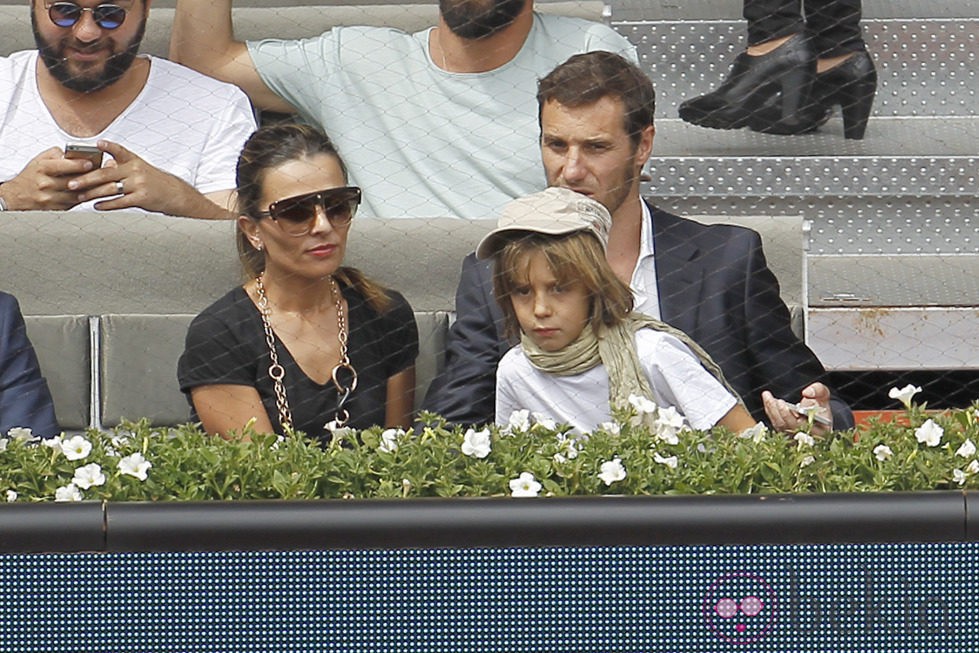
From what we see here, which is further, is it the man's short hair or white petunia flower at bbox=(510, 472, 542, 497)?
the man's short hair

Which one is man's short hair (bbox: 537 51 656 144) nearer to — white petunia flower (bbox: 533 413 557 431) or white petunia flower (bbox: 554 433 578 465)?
white petunia flower (bbox: 533 413 557 431)

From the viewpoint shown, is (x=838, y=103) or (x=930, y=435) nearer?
(x=930, y=435)

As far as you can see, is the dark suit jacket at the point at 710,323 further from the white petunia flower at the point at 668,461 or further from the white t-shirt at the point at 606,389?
the white petunia flower at the point at 668,461

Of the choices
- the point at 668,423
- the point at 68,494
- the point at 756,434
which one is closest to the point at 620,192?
the point at 668,423

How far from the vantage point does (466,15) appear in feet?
8.84

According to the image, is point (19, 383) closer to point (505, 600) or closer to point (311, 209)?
point (311, 209)

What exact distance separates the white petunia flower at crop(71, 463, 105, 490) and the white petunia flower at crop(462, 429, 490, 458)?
0.35 meters

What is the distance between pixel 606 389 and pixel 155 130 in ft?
3.46

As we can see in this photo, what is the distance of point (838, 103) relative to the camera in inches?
118

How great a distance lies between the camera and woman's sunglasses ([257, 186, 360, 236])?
2248mm

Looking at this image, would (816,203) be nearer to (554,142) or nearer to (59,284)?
(554,142)

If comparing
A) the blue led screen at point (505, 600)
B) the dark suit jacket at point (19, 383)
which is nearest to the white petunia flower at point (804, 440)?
the blue led screen at point (505, 600)

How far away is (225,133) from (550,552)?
156 cm

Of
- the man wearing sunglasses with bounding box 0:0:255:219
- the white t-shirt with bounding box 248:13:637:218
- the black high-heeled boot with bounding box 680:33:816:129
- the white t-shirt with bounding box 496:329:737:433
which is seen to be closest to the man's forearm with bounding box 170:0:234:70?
the man wearing sunglasses with bounding box 0:0:255:219
